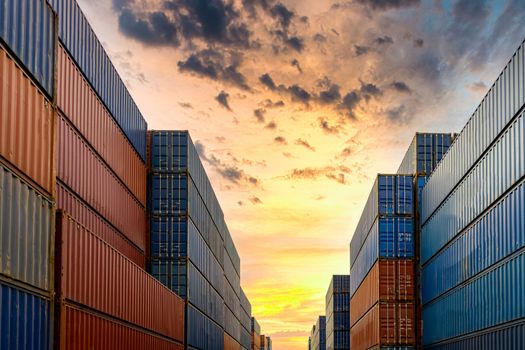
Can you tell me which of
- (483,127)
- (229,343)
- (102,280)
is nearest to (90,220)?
(102,280)

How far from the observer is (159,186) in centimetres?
4544

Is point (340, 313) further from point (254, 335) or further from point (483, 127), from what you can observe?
point (483, 127)

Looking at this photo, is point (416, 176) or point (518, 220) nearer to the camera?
point (518, 220)

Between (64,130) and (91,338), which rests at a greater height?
(64,130)

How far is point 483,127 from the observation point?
33.0 m

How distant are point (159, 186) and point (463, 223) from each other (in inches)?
720

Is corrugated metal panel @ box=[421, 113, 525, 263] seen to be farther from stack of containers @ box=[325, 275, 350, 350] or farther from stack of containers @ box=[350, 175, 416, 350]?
stack of containers @ box=[325, 275, 350, 350]

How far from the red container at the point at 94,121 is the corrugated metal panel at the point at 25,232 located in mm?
8936

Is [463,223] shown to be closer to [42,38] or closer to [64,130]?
[64,130]

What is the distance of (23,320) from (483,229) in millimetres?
22695


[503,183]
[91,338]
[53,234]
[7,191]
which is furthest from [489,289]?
[7,191]

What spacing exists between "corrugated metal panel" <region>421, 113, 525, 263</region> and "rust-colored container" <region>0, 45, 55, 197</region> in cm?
1687

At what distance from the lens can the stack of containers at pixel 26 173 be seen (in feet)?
52.2

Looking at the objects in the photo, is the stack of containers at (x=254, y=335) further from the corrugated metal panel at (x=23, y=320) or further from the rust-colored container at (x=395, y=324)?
the corrugated metal panel at (x=23, y=320)
